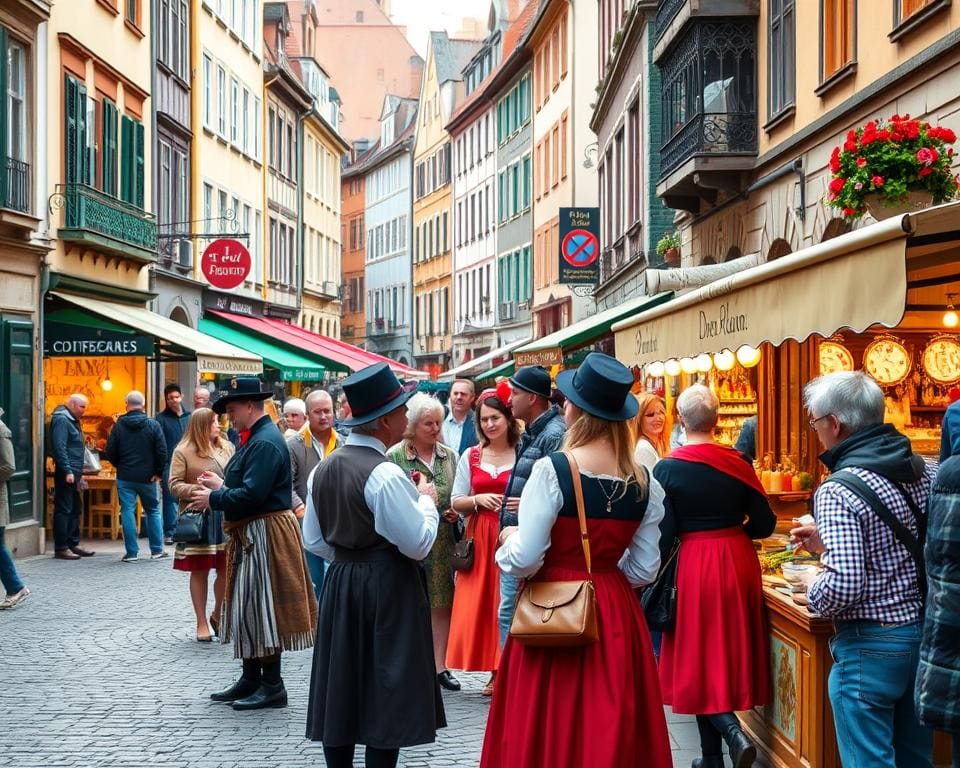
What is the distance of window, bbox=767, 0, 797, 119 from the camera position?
17.5 meters

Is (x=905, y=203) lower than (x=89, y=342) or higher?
higher

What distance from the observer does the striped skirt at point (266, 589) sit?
9203mm

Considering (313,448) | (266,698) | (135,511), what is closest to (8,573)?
(313,448)

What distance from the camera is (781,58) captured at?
59.7ft

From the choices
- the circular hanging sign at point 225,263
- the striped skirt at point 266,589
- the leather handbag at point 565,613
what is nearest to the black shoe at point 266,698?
the striped skirt at point 266,589

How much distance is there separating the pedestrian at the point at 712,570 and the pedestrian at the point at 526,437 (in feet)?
3.50

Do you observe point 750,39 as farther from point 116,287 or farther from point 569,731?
point 569,731

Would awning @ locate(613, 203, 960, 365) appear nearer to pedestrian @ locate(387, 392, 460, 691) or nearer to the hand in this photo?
the hand

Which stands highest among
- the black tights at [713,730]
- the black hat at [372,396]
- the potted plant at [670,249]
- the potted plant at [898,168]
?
the potted plant at [670,249]

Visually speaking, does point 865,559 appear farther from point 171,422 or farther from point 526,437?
point 171,422

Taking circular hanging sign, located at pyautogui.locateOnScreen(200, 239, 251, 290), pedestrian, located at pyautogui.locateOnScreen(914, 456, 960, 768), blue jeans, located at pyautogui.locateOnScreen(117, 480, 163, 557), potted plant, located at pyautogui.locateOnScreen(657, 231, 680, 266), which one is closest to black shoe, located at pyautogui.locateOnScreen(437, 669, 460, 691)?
pedestrian, located at pyautogui.locateOnScreen(914, 456, 960, 768)

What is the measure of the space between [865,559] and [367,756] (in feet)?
8.43

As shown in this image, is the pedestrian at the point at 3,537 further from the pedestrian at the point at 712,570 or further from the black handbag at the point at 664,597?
the pedestrian at the point at 712,570

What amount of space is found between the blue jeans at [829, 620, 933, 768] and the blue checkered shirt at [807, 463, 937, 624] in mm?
84
